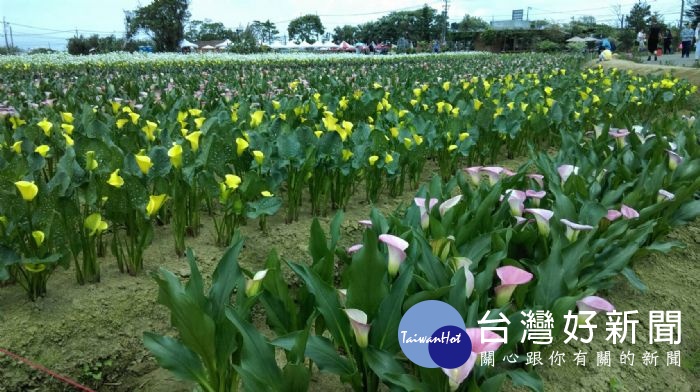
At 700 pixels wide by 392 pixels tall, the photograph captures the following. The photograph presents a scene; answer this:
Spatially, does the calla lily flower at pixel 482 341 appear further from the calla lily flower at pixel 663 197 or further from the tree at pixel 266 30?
the tree at pixel 266 30

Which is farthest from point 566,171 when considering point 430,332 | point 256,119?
point 256,119

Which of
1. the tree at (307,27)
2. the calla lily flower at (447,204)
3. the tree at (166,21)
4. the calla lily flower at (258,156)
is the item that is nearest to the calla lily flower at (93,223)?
the calla lily flower at (258,156)

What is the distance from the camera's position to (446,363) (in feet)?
4.44

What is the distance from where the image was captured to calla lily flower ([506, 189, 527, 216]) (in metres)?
2.45

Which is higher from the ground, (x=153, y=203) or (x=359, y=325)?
(x=153, y=203)

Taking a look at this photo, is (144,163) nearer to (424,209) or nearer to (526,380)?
(424,209)

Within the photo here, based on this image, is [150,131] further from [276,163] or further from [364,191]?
[364,191]

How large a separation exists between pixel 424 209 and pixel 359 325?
975 millimetres

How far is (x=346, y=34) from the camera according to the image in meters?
99.0

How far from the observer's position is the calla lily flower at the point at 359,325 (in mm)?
1505

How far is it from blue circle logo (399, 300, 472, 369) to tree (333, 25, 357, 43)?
97330mm

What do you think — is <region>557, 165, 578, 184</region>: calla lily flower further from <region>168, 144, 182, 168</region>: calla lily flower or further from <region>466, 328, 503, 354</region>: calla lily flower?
<region>168, 144, 182, 168</region>: calla lily flower

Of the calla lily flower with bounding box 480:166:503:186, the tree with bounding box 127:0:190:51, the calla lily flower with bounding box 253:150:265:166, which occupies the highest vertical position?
the tree with bounding box 127:0:190:51

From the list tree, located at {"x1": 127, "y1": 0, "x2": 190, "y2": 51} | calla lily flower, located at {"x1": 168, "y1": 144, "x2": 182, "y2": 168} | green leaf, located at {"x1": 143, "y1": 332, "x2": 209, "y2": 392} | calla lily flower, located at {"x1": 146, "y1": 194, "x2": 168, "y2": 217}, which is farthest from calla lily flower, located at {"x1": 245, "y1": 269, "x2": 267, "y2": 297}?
tree, located at {"x1": 127, "y1": 0, "x2": 190, "y2": 51}
